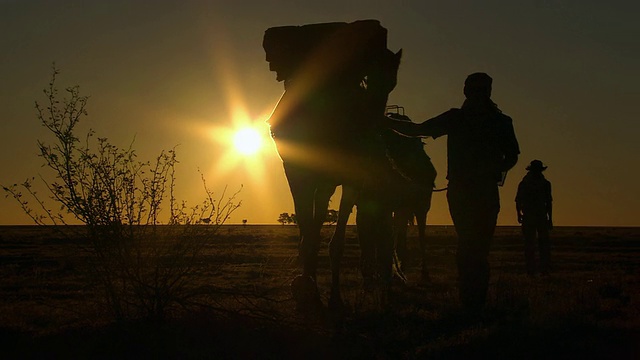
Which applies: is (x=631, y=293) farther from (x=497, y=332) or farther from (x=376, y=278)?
(x=497, y=332)

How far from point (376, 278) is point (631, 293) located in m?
4.87

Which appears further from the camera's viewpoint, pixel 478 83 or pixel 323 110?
pixel 478 83

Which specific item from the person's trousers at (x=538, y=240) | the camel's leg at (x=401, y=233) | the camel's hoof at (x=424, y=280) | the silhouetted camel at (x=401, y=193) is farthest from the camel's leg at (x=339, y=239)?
the person's trousers at (x=538, y=240)

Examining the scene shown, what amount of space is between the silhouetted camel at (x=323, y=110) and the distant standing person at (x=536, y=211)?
10.1 m

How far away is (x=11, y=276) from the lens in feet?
48.5

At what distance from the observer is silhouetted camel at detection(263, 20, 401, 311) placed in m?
7.44

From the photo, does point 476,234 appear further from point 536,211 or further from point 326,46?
point 536,211

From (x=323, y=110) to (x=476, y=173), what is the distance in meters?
1.88

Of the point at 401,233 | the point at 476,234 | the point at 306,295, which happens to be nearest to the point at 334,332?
the point at 306,295

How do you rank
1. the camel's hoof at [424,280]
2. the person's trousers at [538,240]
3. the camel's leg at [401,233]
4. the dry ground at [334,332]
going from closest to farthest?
the dry ground at [334,332] → the camel's hoof at [424,280] → the camel's leg at [401,233] → the person's trousers at [538,240]

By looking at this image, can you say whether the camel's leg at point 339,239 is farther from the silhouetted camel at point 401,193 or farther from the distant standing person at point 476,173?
the distant standing person at point 476,173

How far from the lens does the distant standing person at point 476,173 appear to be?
806 centimetres

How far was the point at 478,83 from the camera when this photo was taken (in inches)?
323

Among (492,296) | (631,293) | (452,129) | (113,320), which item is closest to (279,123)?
(452,129)
